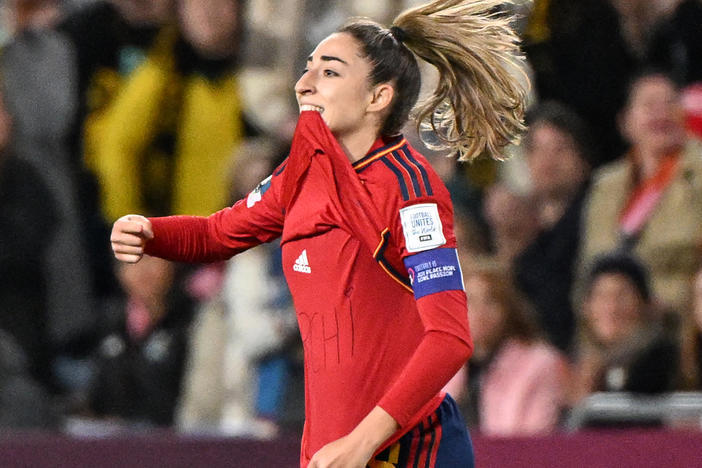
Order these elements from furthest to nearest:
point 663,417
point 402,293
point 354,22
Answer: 1. point 663,417
2. point 354,22
3. point 402,293

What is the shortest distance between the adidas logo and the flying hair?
50cm

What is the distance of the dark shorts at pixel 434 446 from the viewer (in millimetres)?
2596

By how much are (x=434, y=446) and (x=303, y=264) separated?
1.60 feet

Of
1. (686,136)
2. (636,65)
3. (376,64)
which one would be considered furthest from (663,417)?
(376,64)

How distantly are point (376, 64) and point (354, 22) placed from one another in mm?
139

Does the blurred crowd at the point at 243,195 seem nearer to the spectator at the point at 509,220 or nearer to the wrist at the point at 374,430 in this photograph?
the spectator at the point at 509,220

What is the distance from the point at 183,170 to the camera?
20.6 feet

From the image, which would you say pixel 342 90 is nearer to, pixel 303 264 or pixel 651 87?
pixel 303 264

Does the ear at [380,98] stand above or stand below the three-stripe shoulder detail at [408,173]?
above

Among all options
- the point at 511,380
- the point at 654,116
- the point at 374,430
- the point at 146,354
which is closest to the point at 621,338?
the point at 511,380

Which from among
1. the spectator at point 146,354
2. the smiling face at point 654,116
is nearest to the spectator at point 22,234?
the spectator at point 146,354

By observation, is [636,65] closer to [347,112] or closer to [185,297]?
[185,297]

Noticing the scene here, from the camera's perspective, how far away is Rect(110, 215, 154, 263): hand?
2.71m

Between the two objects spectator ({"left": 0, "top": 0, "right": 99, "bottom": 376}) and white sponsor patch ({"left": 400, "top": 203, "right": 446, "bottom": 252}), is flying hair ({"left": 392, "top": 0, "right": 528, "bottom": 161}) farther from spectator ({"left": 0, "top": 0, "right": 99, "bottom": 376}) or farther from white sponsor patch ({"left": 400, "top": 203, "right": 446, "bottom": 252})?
spectator ({"left": 0, "top": 0, "right": 99, "bottom": 376})
